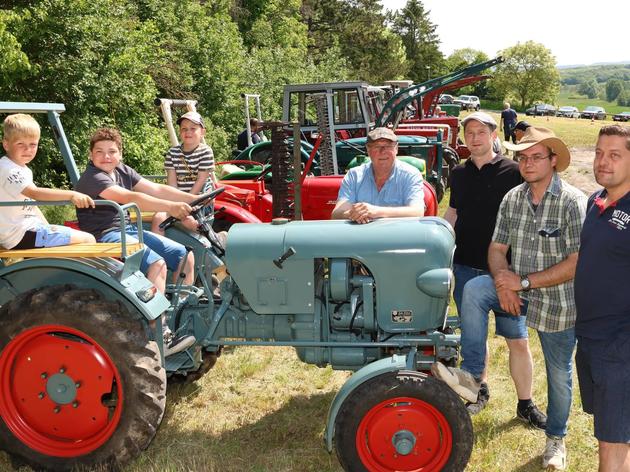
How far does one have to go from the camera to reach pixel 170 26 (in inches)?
573

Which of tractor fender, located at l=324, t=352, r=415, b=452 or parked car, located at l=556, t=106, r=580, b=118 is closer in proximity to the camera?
tractor fender, located at l=324, t=352, r=415, b=452

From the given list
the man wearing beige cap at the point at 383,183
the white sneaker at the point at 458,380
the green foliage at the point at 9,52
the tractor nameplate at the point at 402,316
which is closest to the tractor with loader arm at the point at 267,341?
the tractor nameplate at the point at 402,316

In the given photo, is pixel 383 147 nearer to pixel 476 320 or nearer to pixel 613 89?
pixel 476 320

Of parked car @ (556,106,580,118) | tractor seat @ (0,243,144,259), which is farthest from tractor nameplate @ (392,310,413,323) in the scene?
parked car @ (556,106,580,118)

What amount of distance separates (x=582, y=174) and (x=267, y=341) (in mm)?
14427

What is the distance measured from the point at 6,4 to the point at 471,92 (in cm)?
8069

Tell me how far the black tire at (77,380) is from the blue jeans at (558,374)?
1.98m

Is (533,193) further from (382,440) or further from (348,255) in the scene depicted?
(382,440)

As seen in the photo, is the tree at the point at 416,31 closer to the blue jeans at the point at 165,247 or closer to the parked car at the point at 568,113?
the parked car at the point at 568,113

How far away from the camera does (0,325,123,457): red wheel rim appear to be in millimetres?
3080

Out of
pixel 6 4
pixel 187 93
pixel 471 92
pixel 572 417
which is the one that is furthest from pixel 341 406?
pixel 471 92

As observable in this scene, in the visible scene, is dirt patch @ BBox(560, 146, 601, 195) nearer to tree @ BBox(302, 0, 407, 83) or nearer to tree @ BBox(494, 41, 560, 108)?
tree @ BBox(302, 0, 407, 83)

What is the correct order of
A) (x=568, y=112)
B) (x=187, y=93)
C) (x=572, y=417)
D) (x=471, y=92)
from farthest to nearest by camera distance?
(x=471, y=92) < (x=568, y=112) < (x=187, y=93) < (x=572, y=417)

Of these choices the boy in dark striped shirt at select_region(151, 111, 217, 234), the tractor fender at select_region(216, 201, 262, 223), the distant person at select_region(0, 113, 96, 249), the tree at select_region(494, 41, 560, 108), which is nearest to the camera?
the distant person at select_region(0, 113, 96, 249)
